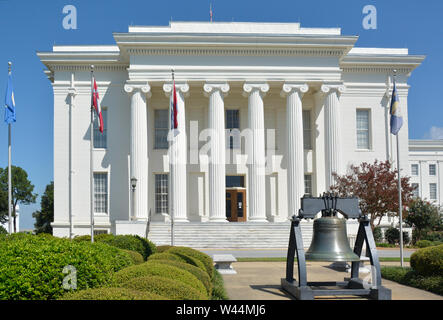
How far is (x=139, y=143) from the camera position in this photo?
35250 millimetres

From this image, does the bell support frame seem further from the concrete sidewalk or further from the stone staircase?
the stone staircase

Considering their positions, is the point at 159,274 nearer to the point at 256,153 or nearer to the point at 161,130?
the point at 256,153

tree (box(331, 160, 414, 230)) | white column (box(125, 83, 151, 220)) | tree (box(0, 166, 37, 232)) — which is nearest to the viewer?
tree (box(331, 160, 414, 230))

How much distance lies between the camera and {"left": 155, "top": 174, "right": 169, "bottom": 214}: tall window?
37719 millimetres

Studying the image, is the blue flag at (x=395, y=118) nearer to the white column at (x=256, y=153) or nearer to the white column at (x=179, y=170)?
the white column at (x=256, y=153)

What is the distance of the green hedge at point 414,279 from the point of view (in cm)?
1381

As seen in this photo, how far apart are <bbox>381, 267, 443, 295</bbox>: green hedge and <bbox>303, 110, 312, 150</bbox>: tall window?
21.7 m

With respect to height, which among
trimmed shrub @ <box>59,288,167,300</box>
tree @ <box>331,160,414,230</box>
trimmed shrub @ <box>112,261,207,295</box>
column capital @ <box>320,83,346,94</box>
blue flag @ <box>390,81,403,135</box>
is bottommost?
trimmed shrub @ <box>112,261,207,295</box>

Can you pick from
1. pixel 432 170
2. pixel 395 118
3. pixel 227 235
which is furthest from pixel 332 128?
pixel 432 170

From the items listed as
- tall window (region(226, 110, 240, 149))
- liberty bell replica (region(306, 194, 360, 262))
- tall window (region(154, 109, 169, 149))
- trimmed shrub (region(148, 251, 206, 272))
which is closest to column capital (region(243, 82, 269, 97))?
tall window (region(226, 110, 240, 149))

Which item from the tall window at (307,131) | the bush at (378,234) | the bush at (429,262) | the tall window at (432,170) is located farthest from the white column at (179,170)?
the tall window at (432,170)

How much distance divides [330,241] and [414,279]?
4720 mm
